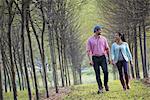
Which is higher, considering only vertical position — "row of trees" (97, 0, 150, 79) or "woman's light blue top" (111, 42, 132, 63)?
"row of trees" (97, 0, 150, 79)

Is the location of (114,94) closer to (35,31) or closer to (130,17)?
(35,31)

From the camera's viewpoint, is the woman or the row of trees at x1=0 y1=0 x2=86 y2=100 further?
the row of trees at x1=0 y1=0 x2=86 y2=100

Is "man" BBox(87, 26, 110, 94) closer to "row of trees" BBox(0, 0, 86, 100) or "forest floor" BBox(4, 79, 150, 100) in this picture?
"forest floor" BBox(4, 79, 150, 100)

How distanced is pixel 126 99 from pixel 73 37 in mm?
25023

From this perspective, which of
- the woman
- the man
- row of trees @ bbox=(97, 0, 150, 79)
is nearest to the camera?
the man

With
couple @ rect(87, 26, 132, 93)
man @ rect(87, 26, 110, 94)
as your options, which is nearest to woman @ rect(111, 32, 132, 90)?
couple @ rect(87, 26, 132, 93)

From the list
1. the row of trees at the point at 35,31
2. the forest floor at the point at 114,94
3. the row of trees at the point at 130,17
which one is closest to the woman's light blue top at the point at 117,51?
the forest floor at the point at 114,94

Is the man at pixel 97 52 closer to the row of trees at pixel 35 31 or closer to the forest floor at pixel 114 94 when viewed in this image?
the forest floor at pixel 114 94

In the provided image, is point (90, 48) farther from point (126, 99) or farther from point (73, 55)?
point (73, 55)

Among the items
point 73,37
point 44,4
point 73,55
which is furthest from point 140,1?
point 73,55

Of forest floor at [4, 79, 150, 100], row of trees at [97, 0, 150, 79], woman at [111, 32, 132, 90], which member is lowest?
forest floor at [4, 79, 150, 100]

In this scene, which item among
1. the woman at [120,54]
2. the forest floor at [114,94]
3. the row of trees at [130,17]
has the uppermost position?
the row of trees at [130,17]

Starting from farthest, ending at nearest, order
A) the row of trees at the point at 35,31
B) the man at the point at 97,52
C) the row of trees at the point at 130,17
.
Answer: the row of trees at the point at 130,17 → the row of trees at the point at 35,31 → the man at the point at 97,52

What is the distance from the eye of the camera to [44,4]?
67.2 ft
